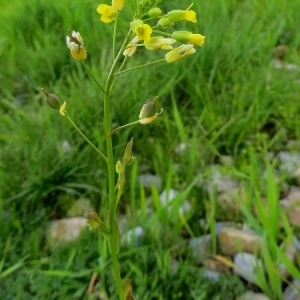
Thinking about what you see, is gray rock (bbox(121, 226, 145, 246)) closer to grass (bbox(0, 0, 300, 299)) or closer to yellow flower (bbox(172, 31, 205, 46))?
grass (bbox(0, 0, 300, 299))

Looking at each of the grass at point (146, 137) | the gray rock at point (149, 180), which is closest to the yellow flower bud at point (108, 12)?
the grass at point (146, 137)

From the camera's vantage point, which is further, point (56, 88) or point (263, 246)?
point (56, 88)

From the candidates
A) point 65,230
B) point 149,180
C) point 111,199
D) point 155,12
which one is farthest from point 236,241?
point 155,12

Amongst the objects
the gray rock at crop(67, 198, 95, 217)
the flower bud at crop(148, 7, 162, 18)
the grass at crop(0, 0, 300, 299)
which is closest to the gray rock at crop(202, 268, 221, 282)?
the grass at crop(0, 0, 300, 299)

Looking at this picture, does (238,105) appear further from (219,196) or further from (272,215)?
(272,215)

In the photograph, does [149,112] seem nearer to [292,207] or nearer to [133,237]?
[133,237]

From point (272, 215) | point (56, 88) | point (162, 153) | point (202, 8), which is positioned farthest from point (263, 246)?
point (202, 8)
